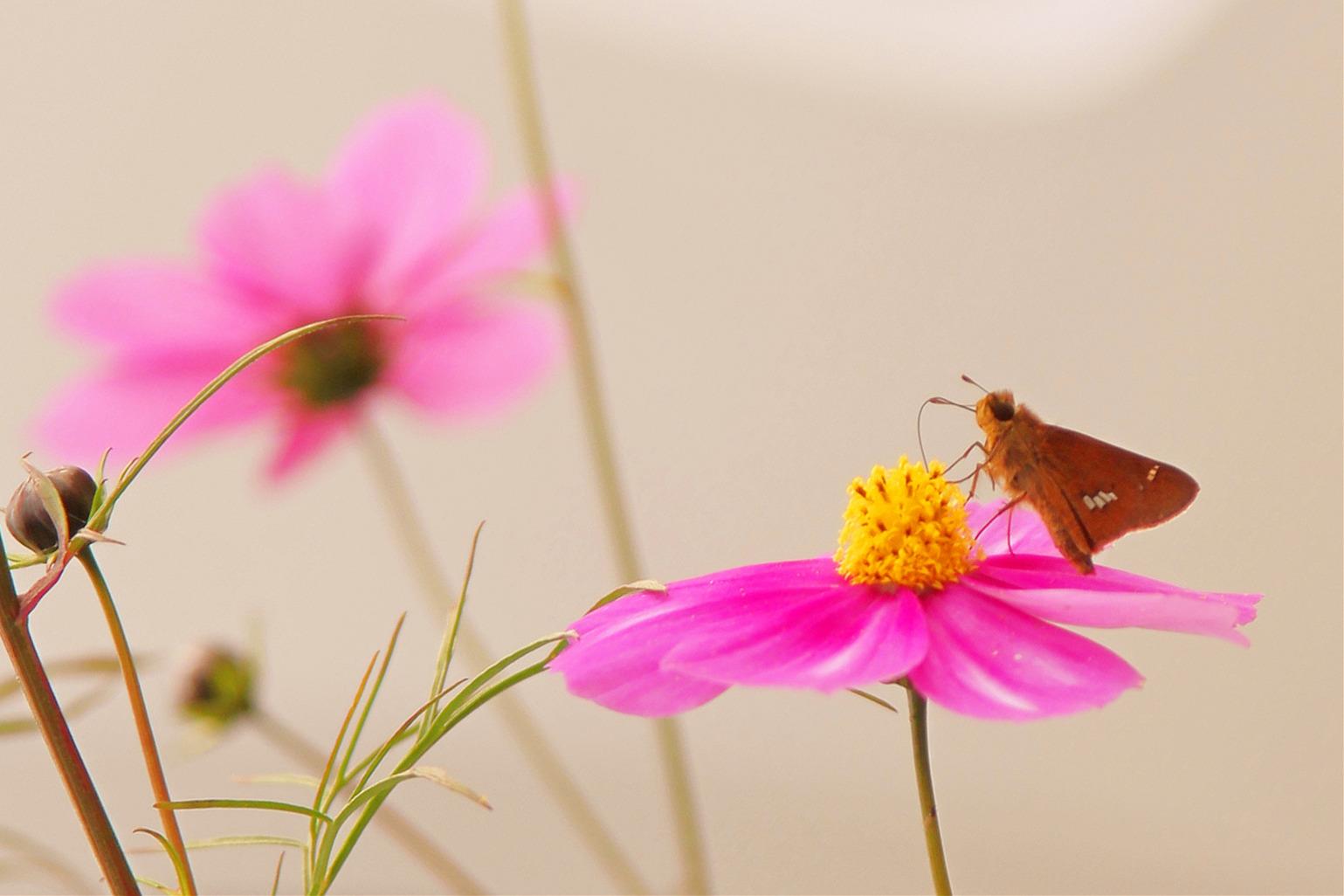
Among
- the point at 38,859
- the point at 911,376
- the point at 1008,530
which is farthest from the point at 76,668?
the point at 911,376

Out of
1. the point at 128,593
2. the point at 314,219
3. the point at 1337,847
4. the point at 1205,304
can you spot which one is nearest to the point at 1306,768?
the point at 1337,847

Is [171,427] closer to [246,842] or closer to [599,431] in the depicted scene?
[246,842]

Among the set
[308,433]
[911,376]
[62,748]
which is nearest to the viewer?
[62,748]

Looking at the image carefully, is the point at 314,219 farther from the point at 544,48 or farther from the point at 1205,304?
the point at 1205,304

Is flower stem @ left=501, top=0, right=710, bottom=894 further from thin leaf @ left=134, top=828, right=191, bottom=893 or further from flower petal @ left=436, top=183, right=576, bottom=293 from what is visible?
thin leaf @ left=134, top=828, right=191, bottom=893

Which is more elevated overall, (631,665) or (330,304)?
(330,304)

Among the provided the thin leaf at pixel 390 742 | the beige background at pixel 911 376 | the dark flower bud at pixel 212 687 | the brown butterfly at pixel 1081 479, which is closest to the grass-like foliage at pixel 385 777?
the thin leaf at pixel 390 742
